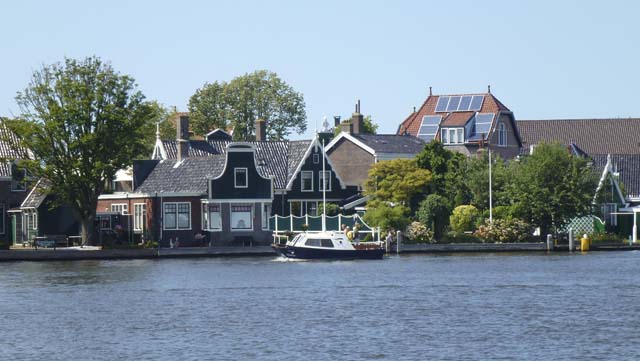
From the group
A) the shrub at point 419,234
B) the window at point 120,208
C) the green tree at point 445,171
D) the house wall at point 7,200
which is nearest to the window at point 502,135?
the green tree at point 445,171

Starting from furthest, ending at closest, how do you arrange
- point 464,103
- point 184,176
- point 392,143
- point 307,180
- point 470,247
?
1. point 464,103
2. point 392,143
3. point 307,180
4. point 184,176
5. point 470,247

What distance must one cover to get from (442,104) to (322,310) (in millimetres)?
87521

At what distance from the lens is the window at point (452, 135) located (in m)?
147

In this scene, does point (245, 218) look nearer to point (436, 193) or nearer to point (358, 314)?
point (436, 193)

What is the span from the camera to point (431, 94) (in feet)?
519

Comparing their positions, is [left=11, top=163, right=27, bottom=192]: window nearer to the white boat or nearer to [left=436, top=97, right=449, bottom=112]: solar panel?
the white boat

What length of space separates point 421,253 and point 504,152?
1511 inches

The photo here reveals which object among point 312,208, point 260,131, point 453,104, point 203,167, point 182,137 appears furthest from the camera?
point 453,104

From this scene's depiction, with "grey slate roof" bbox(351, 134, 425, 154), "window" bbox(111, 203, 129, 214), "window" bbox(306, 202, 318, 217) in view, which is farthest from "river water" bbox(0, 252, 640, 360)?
"grey slate roof" bbox(351, 134, 425, 154)

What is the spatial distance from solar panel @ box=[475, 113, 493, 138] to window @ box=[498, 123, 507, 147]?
1.84 m

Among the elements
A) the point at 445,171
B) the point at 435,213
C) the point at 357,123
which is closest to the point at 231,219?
the point at 435,213

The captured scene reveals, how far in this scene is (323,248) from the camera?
331ft

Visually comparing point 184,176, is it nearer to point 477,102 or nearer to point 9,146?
point 9,146

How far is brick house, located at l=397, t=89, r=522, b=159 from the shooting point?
146000 millimetres
